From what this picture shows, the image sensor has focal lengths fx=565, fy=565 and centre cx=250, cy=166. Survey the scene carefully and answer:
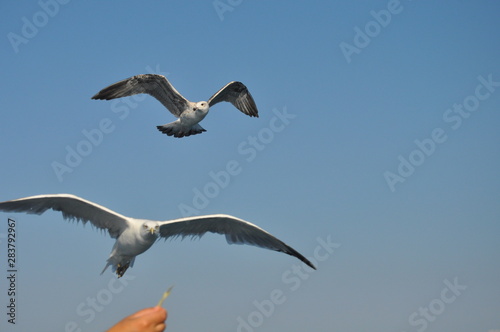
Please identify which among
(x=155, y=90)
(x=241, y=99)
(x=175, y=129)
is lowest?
(x=241, y=99)

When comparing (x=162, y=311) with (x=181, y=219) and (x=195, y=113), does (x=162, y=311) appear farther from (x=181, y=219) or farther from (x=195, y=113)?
(x=195, y=113)

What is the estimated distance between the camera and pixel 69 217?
34.9ft

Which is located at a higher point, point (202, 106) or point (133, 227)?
point (202, 106)

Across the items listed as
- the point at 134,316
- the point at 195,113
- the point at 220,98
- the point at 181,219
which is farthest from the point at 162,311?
the point at 220,98

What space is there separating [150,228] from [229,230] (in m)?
1.80

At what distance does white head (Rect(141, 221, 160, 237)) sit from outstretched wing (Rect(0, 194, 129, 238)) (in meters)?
0.64

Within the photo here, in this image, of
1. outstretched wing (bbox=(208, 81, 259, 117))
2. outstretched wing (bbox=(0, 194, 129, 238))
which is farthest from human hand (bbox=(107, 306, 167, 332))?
outstretched wing (bbox=(208, 81, 259, 117))

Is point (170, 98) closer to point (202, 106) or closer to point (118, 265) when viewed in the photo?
point (202, 106)

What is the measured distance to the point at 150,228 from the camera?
984cm

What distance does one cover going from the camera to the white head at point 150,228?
986 cm

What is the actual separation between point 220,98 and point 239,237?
791 cm

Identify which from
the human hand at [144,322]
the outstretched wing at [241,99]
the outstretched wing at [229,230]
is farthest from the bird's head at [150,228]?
the outstretched wing at [241,99]

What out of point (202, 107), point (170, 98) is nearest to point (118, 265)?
point (202, 107)

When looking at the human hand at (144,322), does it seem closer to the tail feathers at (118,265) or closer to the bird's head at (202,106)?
the tail feathers at (118,265)
